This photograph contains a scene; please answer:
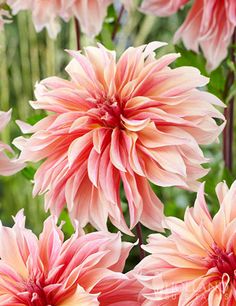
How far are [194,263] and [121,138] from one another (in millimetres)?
110

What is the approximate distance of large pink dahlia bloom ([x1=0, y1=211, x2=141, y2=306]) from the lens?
1.46ft

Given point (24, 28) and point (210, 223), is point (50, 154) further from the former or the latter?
point (24, 28)

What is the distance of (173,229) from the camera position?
0.45 m

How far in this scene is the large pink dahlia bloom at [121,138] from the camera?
49 centimetres

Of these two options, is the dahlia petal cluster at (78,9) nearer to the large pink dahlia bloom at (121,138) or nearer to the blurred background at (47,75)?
the blurred background at (47,75)

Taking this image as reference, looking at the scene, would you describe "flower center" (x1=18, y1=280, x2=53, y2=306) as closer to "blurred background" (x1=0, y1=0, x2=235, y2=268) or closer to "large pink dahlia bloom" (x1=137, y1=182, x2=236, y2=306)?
"large pink dahlia bloom" (x1=137, y1=182, x2=236, y2=306)

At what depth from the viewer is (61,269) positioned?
457 millimetres

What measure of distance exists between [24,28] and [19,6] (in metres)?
1.03

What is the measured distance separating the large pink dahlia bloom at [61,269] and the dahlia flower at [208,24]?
12.9 inches

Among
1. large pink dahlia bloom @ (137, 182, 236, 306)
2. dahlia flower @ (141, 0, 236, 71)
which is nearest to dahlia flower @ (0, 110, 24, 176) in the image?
large pink dahlia bloom @ (137, 182, 236, 306)

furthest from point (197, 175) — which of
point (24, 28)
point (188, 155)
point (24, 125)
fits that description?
point (24, 28)

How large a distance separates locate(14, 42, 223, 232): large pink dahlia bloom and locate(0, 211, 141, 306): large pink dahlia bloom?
0.03 metres

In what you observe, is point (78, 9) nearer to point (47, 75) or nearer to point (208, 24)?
point (208, 24)

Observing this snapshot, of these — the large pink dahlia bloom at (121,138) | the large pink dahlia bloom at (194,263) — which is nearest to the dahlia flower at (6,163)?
the large pink dahlia bloom at (121,138)
